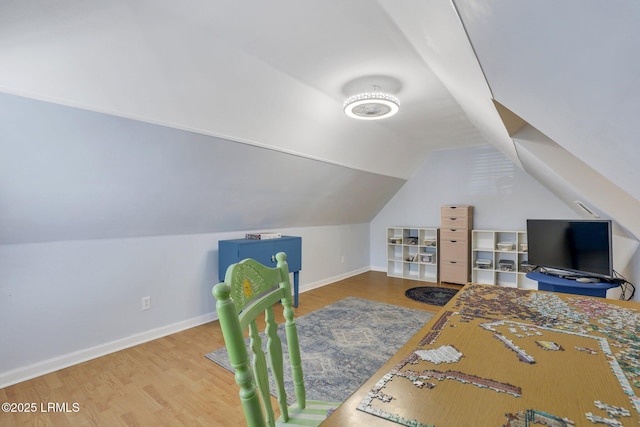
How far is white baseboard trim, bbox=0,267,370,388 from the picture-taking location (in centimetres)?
220

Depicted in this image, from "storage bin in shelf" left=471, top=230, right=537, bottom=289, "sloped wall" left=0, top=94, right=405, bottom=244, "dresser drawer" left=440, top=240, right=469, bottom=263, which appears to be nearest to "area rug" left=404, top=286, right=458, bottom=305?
"dresser drawer" left=440, top=240, right=469, bottom=263

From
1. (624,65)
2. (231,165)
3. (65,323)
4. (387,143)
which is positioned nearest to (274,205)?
(231,165)

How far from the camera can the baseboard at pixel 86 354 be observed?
2191 millimetres

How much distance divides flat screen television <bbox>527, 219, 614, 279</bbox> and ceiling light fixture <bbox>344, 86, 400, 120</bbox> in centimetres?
206

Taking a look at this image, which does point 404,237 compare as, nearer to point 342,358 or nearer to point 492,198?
point 492,198

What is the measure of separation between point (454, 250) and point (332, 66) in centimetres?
388

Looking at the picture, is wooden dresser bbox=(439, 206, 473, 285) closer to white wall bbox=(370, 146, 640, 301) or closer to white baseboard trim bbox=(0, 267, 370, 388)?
white wall bbox=(370, 146, 640, 301)

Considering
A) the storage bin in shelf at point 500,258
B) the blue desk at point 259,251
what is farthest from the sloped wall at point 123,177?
the storage bin in shelf at point 500,258

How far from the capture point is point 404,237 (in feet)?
18.8

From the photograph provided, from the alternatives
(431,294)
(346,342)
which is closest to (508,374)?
(346,342)

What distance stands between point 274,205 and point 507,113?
2.68 m

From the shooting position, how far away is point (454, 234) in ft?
16.5

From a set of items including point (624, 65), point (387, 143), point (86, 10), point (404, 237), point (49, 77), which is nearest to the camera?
point (624, 65)

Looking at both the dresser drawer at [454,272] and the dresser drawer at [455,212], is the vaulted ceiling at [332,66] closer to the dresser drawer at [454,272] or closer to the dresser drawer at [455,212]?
the dresser drawer at [455,212]
